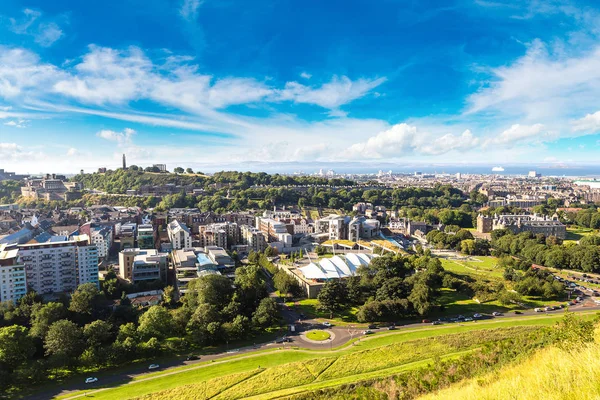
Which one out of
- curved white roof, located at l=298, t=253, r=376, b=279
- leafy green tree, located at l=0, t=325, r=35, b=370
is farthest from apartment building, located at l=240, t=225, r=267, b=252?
leafy green tree, located at l=0, t=325, r=35, b=370

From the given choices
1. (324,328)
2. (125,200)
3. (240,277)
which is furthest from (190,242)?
(125,200)

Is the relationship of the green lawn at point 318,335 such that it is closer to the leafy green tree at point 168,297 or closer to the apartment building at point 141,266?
the leafy green tree at point 168,297

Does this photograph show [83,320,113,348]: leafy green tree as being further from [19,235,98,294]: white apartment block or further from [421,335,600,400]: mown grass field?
[421,335,600,400]: mown grass field

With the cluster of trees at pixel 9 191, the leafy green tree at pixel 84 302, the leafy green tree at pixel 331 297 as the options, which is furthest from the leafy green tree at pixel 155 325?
the cluster of trees at pixel 9 191

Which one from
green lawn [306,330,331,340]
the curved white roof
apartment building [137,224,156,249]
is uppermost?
apartment building [137,224,156,249]

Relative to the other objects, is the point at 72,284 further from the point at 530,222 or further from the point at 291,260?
the point at 530,222

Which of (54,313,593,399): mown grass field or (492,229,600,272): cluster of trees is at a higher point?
(492,229,600,272): cluster of trees

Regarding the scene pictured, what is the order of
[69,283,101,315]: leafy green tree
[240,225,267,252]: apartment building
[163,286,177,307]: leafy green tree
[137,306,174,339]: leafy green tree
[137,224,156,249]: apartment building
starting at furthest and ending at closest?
[240,225,267,252]: apartment building
[137,224,156,249]: apartment building
[163,286,177,307]: leafy green tree
[69,283,101,315]: leafy green tree
[137,306,174,339]: leafy green tree

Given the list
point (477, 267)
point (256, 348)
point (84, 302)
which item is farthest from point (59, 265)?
point (477, 267)
